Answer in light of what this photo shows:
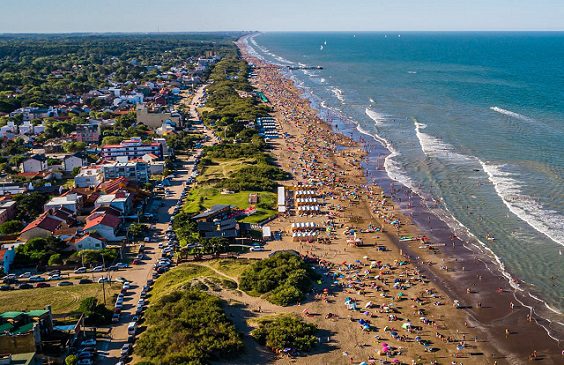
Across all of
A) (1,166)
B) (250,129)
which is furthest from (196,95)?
(1,166)

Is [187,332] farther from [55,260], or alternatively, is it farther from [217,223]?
[217,223]

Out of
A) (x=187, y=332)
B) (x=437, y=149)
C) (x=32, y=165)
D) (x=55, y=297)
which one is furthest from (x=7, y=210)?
(x=437, y=149)

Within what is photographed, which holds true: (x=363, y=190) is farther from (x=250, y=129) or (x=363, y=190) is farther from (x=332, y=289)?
(x=250, y=129)

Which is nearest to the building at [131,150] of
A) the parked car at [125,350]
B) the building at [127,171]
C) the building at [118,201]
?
the building at [127,171]

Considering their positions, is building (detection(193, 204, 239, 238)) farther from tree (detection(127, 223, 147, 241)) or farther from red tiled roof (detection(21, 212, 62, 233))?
red tiled roof (detection(21, 212, 62, 233))

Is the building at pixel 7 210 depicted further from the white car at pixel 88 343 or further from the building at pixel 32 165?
the white car at pixel 88 343

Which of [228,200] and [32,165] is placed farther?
[32,165]
